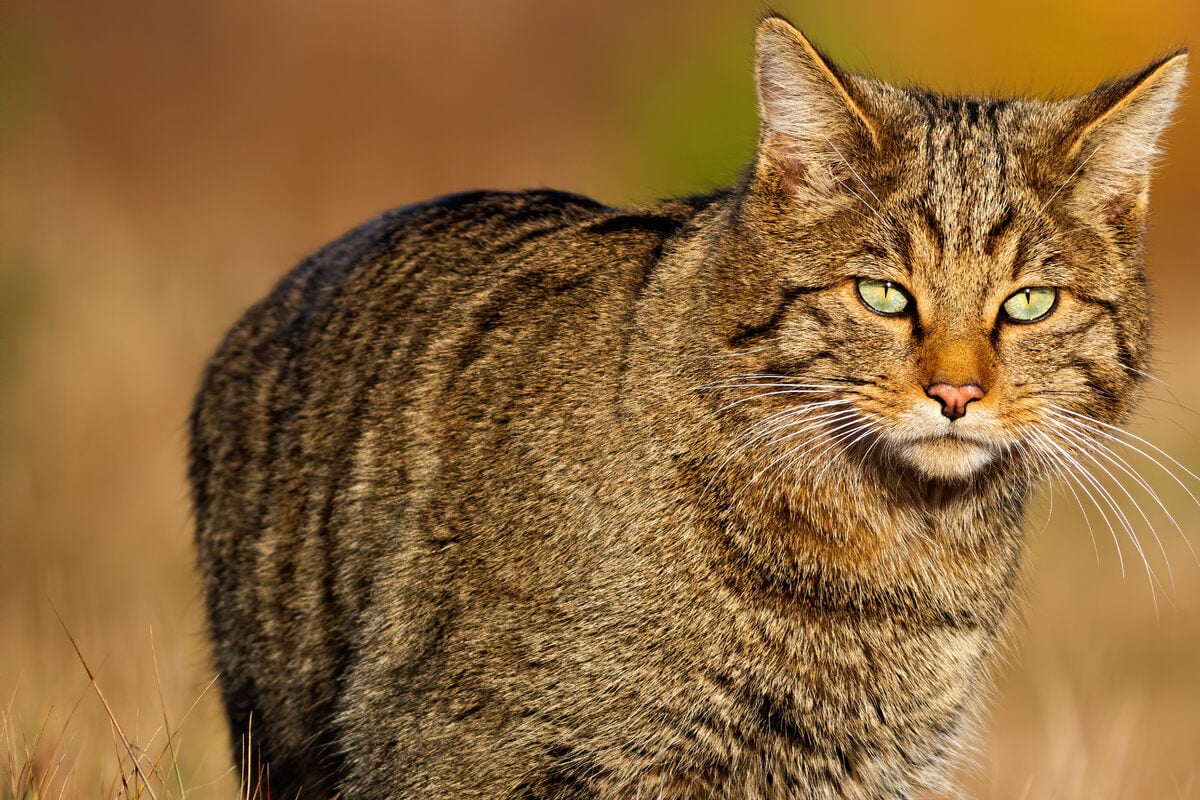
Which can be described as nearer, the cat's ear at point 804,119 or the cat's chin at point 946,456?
the cat's chin at point 946,456

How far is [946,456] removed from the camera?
129 inches

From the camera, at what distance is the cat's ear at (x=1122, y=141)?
3.45 meters

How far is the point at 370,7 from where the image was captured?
15.9 meters

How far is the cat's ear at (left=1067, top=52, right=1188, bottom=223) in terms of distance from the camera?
136 inches

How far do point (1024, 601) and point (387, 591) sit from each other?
1.67 m

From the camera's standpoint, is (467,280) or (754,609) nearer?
(754,609)

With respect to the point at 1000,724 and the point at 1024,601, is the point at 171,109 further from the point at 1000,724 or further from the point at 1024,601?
the point at 1024,601

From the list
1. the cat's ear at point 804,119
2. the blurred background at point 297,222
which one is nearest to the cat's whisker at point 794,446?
the cat's ear at point 804,119

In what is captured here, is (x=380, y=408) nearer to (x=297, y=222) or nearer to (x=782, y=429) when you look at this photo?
(x=782, y=429)

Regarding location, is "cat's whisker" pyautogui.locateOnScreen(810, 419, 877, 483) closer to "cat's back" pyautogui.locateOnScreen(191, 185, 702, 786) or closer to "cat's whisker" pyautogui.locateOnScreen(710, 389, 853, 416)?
"cat's whisker" pyautogui.locateOnScreen(710, 389, 853, 416)

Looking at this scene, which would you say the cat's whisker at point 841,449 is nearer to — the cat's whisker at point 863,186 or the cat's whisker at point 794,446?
the cat's whisker at point 794,446

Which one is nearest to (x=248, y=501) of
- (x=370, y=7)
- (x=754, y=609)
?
(x=754, y=609)

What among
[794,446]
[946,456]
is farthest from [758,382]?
[946,456]

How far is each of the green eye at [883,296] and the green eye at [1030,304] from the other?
23 centimetres
